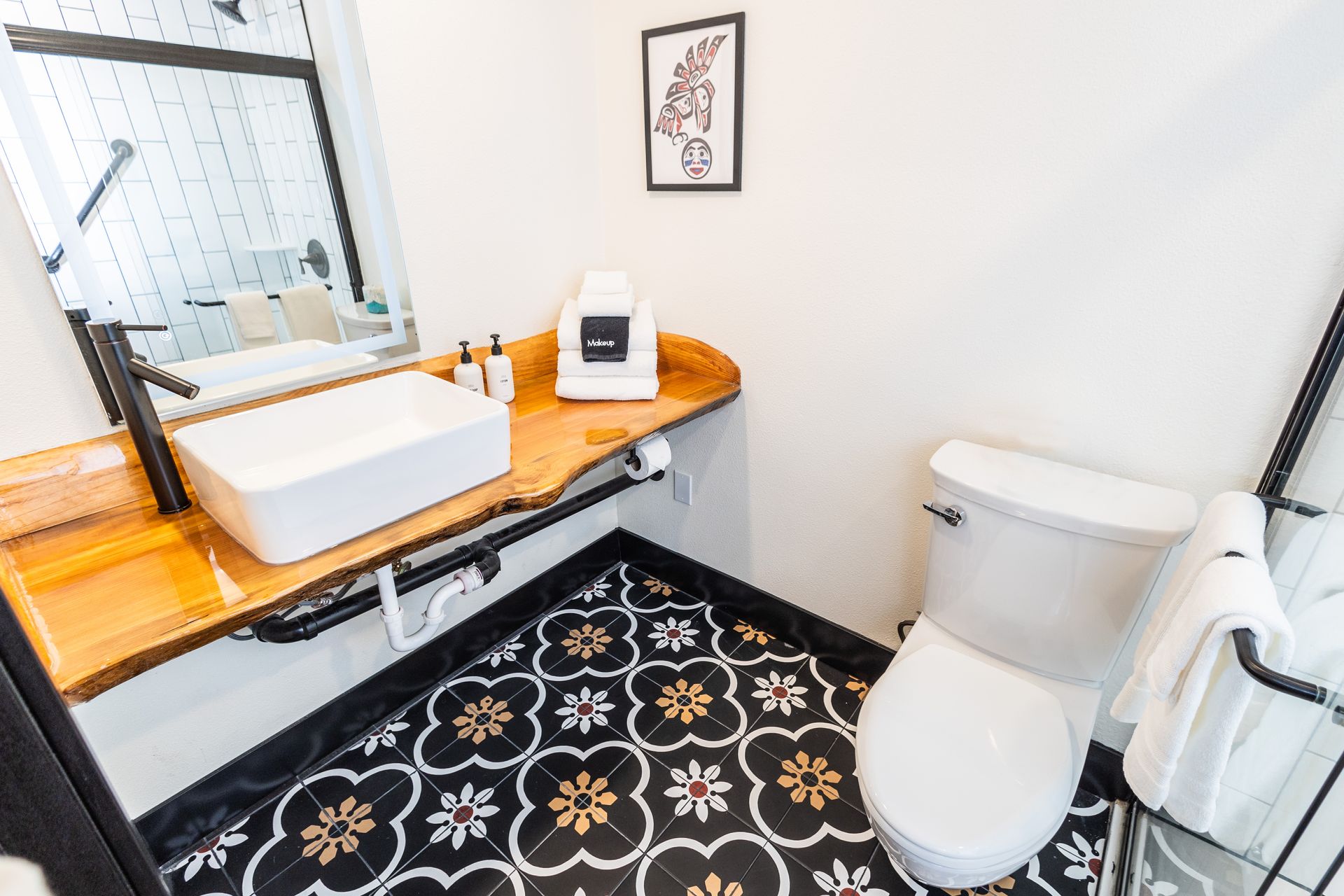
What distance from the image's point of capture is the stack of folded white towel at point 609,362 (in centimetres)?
171

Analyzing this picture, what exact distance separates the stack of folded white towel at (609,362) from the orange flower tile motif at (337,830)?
1132mm

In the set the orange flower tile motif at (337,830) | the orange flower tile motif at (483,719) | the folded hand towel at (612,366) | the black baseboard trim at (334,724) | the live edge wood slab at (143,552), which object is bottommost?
the orange flower tile motif at (337,830)

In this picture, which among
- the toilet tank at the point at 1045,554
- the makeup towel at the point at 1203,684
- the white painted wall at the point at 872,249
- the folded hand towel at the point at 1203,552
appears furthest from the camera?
the toilet tank at the point at 1045,554

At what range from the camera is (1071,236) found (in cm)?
124

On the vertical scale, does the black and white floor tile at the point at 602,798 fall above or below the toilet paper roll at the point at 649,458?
below

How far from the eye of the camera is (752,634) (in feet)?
6.89

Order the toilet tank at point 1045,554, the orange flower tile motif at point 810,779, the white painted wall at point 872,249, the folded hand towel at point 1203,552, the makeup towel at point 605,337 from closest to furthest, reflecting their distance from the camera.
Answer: the folded hand towel at point 1203,552, the white painted wall at point 872,249, the toilet tank at point 1045,554, the orange flower tile motif at point 810,779, the makeup towel at point 605,337

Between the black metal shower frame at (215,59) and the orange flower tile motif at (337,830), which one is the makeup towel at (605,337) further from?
the orange flower tile motif at (337,830)

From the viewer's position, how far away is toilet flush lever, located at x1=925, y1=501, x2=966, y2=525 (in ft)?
4.47

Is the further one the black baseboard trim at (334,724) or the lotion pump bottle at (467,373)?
the lotion pump bottle at (467,373)

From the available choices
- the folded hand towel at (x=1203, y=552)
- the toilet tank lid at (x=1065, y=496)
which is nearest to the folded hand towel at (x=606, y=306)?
the toilet tank lid at (x=1065, y=496)

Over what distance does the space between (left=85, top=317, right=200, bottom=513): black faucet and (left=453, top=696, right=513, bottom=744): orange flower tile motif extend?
3.10ft

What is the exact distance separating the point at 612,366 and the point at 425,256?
0.53m

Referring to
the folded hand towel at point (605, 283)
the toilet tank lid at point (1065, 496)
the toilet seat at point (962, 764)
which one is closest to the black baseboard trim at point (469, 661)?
the toilet seat at point (962, 764)
